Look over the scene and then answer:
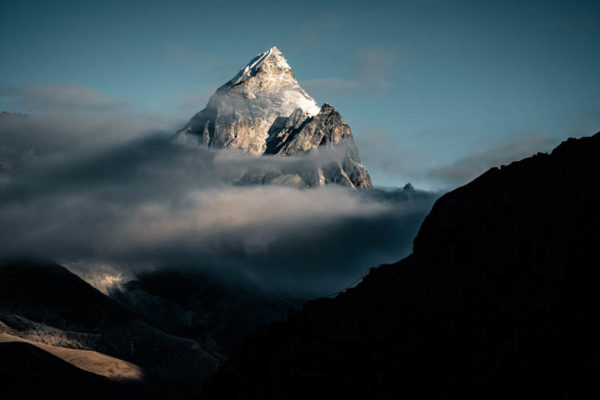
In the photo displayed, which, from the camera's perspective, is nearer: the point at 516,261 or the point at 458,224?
the point at 516,261

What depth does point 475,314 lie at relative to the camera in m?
71.3

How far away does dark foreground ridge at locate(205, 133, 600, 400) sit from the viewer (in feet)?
200

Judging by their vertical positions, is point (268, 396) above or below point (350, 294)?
below

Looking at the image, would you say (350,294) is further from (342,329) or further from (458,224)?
(458,224)

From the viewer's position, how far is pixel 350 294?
93000 millimetres

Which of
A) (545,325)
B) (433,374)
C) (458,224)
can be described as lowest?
(433,374)

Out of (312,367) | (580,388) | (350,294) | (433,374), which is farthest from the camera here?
(350,294)

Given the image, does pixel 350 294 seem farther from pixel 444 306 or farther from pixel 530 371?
pixel 530 371

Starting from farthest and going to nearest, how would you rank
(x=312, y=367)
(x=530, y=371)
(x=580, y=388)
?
1. (x=312, y=367)
2. (x=530, y=371)
3. (x=580, y=388)

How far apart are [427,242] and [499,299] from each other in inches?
750

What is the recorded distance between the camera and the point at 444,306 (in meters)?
76.9

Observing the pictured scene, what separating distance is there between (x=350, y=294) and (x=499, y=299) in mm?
26937

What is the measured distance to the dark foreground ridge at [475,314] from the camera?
60.9 meters

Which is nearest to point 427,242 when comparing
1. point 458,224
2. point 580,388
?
point 458,224
